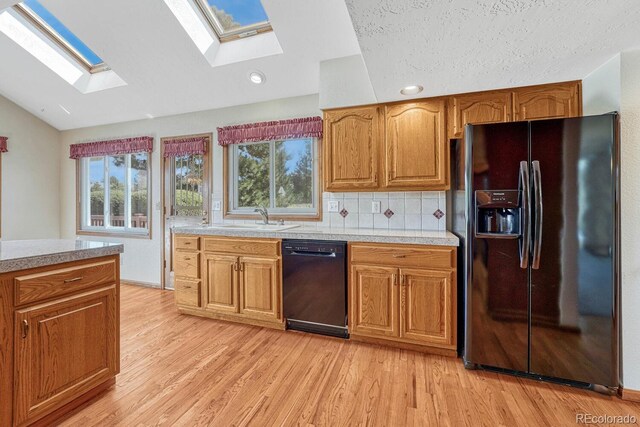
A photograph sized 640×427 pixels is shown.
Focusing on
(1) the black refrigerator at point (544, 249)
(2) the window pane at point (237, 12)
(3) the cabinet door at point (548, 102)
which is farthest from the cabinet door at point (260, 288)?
(3) the cabinet door at point (548, 102)

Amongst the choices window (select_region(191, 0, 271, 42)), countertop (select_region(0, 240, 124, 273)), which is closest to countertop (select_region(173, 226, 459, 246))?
countertop (select_region(0, 240, 124, 273))

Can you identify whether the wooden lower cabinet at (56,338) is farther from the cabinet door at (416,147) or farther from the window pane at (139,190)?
the window pane at (139,190)

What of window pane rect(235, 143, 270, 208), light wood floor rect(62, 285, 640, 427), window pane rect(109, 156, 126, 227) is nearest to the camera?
light wood floor rect(62, 285, 640, 427)

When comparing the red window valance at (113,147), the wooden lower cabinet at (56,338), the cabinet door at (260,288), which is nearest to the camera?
the wooden lower cabinet at (56,338)

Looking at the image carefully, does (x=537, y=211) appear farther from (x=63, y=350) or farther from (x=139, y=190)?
(x=139, y=190)

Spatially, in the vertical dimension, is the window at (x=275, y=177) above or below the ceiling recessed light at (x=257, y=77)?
below

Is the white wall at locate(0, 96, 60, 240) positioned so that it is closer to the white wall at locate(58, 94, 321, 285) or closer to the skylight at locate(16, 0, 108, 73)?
the white wall at locate(58, 94, 321, 285)

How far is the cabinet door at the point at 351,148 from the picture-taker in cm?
265

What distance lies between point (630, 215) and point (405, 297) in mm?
1439

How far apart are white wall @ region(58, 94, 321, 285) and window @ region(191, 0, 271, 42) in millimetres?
748

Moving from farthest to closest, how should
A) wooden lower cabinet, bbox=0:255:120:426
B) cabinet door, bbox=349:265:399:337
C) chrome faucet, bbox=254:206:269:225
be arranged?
chrome faucet, bbox=254:206:269:225, cabinet door, bbox=349:265:399:337, wooden lower cabinet, bbox=0:255:120:426

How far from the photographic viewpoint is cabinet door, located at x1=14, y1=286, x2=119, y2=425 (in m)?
1.34

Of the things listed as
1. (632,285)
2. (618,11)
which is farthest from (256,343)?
(618,11)

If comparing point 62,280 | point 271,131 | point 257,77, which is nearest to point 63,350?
point 62,280
